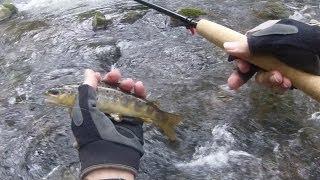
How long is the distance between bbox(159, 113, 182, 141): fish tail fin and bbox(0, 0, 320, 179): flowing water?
0.78ft

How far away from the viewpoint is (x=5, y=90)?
7.17 m

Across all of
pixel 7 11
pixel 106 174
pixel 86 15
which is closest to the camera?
pixel 106 174

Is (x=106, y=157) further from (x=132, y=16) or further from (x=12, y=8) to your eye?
(x=12, y=8)

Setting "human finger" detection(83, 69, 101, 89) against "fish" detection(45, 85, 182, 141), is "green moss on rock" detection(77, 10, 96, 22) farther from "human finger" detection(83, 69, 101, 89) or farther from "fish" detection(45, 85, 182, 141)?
"human finger" detection(83, 69, 101, 89)

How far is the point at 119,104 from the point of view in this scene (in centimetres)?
408

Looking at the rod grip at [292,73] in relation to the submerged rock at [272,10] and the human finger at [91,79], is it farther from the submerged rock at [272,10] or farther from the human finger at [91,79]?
the submerged rock at [272,10]

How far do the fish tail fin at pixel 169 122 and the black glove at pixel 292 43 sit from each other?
77.3 inches

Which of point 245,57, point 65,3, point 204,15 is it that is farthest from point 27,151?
point 65,3

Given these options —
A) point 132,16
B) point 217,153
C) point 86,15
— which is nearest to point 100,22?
point 132,16

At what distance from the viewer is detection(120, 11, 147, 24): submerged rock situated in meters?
9.52

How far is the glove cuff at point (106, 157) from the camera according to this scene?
9.48 feet

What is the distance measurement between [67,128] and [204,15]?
179 inches

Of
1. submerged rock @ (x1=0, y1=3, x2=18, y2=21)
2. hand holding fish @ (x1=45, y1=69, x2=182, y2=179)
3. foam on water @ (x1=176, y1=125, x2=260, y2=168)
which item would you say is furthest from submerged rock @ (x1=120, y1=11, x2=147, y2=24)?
hand holding fish @ (x1=45, y1=69, x2=182, y2=179)

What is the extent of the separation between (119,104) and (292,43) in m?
1.68
